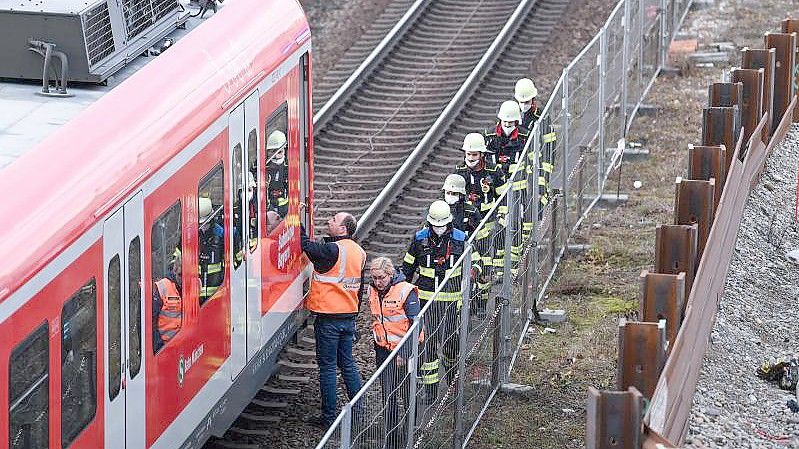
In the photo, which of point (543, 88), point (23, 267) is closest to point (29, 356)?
point (23, 267)

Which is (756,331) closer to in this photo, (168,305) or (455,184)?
(455,184)

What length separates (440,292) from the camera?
11.5 metres

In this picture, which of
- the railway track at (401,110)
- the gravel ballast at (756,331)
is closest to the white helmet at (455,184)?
the railway track at (401,110)

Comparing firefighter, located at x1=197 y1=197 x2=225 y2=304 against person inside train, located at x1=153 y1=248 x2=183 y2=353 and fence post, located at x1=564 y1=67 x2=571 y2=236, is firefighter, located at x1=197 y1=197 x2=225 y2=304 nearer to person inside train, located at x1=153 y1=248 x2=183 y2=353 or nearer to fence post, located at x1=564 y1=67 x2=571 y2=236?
person inside train, located at x1=153 y1=248 x2=183 y2=353

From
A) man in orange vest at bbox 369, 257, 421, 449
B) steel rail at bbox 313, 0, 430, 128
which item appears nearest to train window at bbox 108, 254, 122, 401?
man in orange vest at bbox 369, 257, 421, 449

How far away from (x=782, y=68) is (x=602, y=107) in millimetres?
2108

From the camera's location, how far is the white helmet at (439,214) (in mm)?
12602

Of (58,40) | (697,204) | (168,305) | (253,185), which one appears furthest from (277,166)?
(697,204)

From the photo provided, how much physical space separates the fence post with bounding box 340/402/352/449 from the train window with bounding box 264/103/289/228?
11.1 feet

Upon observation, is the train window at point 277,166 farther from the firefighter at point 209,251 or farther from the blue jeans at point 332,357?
the firefighter at point 209,251

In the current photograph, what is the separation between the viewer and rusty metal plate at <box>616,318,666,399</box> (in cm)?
891

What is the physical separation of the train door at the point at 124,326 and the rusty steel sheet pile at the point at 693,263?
2927 mm

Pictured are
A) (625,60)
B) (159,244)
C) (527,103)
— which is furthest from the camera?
(625,60)

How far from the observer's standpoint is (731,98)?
14945mm
